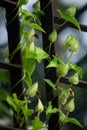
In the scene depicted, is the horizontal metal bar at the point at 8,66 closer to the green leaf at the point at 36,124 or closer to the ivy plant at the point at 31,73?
the ivy plant at the point at 31,73

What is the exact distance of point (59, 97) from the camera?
123 centimetres

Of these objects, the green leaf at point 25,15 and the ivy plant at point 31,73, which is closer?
the ivy plant at point 31,73

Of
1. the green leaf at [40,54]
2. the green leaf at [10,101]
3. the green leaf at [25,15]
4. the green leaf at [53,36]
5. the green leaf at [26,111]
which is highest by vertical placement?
the green leaf at [25,15]

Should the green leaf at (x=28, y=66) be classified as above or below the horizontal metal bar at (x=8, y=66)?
below

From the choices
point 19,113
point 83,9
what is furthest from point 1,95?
point 83,9

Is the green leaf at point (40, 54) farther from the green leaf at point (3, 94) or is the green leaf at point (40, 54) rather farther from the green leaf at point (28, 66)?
the green leaf at point (3, 94)

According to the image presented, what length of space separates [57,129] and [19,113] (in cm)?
12

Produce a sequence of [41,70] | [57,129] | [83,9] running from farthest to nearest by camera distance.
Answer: [83,9] < [41,70] < [57,129]

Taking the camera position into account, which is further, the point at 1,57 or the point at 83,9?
the point at 83,9

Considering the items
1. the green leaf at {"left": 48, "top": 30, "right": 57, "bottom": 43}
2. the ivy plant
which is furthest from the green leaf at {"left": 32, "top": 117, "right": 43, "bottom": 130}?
the green leaf at {"left": 48, "top": 30, "right": 57, "bottom": 43}

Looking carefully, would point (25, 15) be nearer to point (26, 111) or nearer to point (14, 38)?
point (14, 38)

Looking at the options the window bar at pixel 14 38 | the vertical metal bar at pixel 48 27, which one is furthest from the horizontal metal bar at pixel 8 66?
the vertical metal bar at pixel 48 27

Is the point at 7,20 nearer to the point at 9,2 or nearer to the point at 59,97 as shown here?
the point at 9,2

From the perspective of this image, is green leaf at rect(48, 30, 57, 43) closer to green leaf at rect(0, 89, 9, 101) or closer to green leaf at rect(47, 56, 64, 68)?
green leaf at rect(47, 56, 64, 68)
